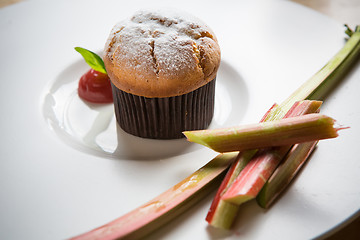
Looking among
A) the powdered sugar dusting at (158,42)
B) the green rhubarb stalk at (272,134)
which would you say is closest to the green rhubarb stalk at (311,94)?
the green rhubarb stalk at (272,134)

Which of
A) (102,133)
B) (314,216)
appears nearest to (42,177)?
(102,133)

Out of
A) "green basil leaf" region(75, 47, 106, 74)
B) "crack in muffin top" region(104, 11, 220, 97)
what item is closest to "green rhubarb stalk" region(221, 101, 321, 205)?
"crack in muffin top" region(104, 11, 220, 97)

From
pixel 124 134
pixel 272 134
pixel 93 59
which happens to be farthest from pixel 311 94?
pixel 93 59

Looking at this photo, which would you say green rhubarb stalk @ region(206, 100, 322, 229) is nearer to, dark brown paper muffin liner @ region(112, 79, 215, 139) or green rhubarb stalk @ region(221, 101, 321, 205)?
green rhubarb stalk @ region(221, 101, 321, 205)

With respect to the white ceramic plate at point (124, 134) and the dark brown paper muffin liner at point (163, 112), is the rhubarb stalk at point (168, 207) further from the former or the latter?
the dark brown paper muffin liner at point (163, 112)

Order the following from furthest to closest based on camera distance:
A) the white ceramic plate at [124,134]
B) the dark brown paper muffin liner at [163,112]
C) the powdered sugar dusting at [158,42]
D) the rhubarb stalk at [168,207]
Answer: the dark brown paper muffin liner at [163,112]
the powdered sugar dusting at [158,42]
the white ceramic plate at [124,134]
the rhubarb stalk at [168,207]

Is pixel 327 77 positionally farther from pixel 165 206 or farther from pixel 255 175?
pixel 165 206
